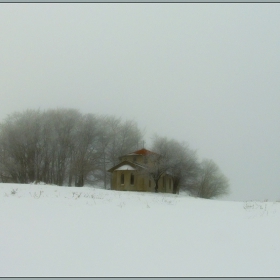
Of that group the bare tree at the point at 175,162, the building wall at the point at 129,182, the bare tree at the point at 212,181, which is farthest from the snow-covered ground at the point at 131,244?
the bare tree at the point at 212,181

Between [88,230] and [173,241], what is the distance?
2.73 metres

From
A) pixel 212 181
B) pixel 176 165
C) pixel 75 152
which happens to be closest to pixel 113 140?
pixel 75 152

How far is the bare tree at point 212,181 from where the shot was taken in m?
57.1

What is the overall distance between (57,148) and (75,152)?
11.3 feet

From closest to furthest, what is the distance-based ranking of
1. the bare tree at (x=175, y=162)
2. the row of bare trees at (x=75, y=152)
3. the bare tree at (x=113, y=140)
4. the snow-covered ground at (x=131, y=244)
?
the snow-covered ground at (x=131, y=244) < the bare tree at (x=175, y=162) < the row of bare trees at (x=75, y=152) < the bare tree at (x=113, y=140)

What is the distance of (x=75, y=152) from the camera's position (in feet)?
174

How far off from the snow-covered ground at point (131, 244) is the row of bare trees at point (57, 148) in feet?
133

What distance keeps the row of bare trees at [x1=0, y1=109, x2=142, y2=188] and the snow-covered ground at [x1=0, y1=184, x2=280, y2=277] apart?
4047 cm

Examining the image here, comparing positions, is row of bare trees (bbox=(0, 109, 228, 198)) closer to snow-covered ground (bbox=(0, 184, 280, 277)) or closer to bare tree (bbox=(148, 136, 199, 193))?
bare tree (bbox=(148, 136, 199, 193))

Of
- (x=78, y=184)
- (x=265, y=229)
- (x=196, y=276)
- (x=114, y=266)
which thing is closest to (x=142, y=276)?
(x=114, y=266)

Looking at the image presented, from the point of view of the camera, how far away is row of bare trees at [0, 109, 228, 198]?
48.0 m

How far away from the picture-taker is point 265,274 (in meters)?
6.54

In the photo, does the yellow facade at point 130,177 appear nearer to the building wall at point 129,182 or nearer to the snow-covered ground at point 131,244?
the building wall at point 129,182

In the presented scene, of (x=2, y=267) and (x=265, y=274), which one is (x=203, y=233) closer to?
(x=265, y=274)
